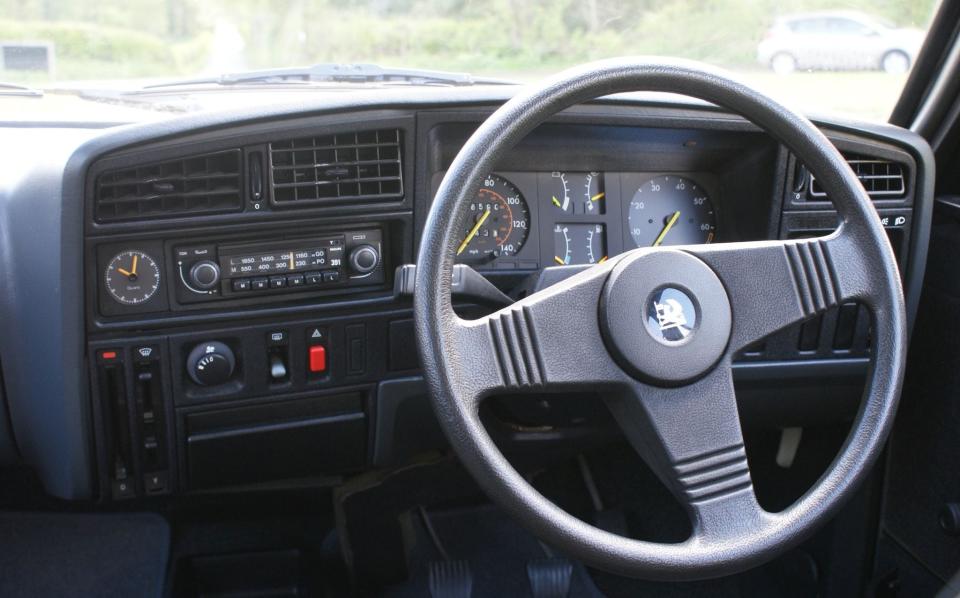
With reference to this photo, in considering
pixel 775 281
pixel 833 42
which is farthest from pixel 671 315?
pixel 833 42

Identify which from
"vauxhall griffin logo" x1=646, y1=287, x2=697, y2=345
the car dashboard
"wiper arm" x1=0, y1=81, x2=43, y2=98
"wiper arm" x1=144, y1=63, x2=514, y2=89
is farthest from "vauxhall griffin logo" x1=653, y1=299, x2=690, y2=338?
"wiper arm" x1=0, y1=81, x2=43, y2=98

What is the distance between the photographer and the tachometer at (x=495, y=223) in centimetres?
210

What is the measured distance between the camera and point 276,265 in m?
1.94

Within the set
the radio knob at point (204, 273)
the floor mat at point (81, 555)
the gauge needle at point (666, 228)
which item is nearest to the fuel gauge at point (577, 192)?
the gauge needle at point (666, 228)

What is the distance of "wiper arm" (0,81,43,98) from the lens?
2.25 m

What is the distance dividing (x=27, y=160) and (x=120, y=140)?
0.91 ft

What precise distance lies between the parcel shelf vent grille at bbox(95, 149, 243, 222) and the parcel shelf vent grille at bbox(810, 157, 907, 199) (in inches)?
51.5

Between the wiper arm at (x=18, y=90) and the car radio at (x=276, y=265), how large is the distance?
26.4 inches

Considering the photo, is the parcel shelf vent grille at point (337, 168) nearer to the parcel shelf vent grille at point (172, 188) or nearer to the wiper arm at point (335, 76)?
the parcel shelf vent grille at point (172, 188)

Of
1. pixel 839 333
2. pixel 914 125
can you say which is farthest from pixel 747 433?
pixel 914 125

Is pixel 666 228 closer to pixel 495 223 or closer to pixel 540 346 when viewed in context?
pixel 495 223

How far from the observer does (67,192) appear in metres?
1.77

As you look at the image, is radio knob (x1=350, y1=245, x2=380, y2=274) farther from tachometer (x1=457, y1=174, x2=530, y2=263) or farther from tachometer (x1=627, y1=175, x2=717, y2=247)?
tachometer (x1=627, y1=175, x2=717, y2=247)

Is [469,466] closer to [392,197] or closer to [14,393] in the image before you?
[392,197]
